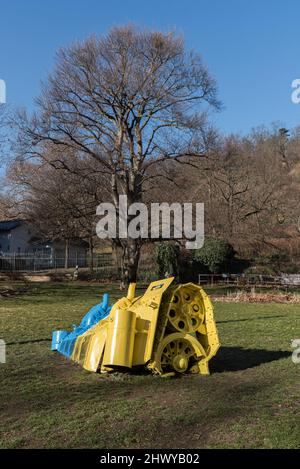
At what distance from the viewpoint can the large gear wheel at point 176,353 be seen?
731 cm

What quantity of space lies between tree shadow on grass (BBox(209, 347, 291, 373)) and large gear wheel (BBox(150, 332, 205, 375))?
0.61m

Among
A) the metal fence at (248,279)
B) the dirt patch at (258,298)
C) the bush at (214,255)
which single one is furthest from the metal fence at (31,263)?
the dirt patch at (258,298)

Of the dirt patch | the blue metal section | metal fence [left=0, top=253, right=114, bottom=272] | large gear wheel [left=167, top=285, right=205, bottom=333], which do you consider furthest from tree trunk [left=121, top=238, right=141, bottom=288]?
large gear wheel [left=167, top=285, right=205, bottom=333]

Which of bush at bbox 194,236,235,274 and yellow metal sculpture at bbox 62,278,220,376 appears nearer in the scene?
yellow metal sculpture at bbox 62,278,220,376

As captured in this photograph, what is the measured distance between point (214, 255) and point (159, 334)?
2441 centimetres

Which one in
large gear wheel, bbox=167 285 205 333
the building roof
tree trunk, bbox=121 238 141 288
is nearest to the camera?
large gear wheel, bbox=167 285 205 333

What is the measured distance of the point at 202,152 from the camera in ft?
92.3

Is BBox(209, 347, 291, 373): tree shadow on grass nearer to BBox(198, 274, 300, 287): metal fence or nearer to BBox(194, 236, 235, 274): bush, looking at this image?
BBox(198, 274, 300, 287): metal fence

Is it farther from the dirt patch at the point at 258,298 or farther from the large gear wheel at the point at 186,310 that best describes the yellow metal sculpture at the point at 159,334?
the dirt patch at the point at 258,298

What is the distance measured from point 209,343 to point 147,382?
1196mm

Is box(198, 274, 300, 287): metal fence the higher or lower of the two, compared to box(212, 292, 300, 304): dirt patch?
higher

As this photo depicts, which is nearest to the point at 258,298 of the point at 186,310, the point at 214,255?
the point at 214,255

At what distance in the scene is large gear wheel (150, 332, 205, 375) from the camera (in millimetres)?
7309

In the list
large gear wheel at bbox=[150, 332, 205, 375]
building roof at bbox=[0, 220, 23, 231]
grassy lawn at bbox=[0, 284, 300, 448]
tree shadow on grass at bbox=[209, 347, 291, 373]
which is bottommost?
tree shadow on grass at bbox=[209, 347, 291, 373]
